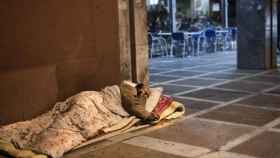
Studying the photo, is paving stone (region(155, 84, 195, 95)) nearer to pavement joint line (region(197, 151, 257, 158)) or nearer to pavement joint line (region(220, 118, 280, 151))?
pavement joint line (region(220, 118, 280, 151))

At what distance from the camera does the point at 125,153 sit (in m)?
4.16

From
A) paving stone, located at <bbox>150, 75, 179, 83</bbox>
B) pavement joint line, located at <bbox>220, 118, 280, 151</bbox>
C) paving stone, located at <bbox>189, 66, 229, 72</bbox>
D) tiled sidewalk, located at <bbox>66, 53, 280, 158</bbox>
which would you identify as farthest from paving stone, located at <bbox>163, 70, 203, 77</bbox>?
pavement joint line, located at <bbox>220, 118, 280, 151</bbox>

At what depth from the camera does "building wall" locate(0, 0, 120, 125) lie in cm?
469

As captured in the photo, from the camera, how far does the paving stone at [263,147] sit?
3992mm

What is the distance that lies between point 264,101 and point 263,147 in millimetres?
2168

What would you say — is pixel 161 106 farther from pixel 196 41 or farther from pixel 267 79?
pixel 196 41

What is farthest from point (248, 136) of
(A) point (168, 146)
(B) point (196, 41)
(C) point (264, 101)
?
(B) point (196, 41)

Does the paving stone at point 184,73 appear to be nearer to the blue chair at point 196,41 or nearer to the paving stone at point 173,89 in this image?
the paving stone at point 173,89

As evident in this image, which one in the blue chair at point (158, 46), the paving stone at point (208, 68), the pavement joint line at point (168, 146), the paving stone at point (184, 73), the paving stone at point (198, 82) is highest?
the blue chair at point (158, 46)

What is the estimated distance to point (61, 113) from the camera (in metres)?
4.85

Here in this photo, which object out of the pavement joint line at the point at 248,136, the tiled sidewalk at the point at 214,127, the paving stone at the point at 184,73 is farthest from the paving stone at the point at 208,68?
the pavement joint line at the point at 248,136

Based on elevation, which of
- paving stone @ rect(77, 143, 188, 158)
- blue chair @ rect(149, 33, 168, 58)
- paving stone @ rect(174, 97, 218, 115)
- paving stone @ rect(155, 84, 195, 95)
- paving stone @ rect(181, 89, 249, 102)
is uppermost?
blue chair @ rect(149, 33, 168, 58)

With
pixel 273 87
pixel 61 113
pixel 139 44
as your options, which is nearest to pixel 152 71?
pixel 273 87

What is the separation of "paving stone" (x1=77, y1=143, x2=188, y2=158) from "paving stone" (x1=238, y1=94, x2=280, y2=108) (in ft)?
7.91
